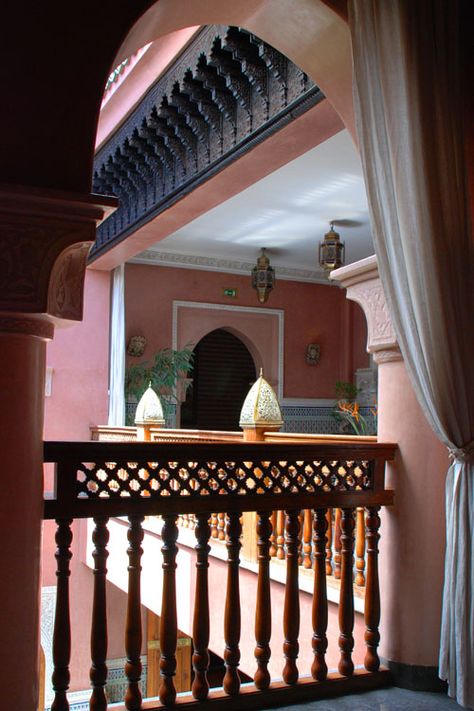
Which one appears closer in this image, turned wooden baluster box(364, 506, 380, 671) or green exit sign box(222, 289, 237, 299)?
turned wooden baluster box(364, 506, 380, 671)

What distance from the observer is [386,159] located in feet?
9.70

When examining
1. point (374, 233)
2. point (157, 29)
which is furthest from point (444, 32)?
point (157, 29)

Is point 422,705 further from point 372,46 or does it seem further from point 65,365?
point 65,365

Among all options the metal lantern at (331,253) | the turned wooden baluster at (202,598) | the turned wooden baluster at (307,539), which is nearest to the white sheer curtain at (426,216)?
the turned wooden baluster at (202,598)

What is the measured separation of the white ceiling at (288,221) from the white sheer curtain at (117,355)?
1469 millimetres

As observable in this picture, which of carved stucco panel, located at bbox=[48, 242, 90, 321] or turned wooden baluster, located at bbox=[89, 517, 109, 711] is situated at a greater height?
carved stucco panel, located at bbox=[48, 242, 90, 321]

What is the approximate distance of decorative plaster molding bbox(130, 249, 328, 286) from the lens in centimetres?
1180

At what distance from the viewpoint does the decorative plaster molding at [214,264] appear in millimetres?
11797

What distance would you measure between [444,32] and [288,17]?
25.0 inches

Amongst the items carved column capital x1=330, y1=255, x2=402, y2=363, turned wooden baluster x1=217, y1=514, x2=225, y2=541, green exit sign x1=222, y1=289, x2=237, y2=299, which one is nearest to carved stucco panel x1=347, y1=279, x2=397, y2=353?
carved column capital x1=330, y1=255, x2=402, y2=363

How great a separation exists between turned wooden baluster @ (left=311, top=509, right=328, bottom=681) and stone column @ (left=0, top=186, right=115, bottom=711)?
3.76 ft

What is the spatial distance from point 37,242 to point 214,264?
1008 cm

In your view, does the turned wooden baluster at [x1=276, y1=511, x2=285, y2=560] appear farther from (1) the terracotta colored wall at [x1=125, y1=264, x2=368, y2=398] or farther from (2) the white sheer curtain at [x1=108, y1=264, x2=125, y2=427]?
(1) the terracotta colored wall at [x1=125, y1=264, x2=368, y2=398]

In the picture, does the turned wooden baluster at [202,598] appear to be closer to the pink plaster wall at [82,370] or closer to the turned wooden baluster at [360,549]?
the turned wooden baluster at [360,549]
